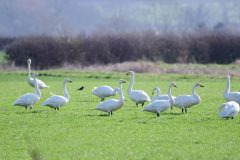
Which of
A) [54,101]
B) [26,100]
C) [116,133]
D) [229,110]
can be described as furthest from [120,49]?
[116,133]

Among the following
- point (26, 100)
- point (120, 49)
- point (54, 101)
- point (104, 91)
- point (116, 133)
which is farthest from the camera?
point (120, 49)

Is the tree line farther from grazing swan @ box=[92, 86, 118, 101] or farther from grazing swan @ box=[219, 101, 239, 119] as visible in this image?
grazing swan @ box=[219, 101, 239, 119]

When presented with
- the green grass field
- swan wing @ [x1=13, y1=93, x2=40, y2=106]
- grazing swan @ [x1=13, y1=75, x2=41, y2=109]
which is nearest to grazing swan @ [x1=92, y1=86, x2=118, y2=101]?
the green grass field

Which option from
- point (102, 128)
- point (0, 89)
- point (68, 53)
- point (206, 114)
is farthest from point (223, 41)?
point (102, 128)

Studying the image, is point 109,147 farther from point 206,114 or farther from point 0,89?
point 0,89

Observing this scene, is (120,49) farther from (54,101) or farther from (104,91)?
(54,101)

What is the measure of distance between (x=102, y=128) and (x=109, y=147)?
277 cm

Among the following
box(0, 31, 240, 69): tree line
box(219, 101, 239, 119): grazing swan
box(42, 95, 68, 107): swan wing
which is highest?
box(0, 31, 240, 69): tree line

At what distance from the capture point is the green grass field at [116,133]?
1363 cm

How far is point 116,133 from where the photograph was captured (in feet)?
53.5

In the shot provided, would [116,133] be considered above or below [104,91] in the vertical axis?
below

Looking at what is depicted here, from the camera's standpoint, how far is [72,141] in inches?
597

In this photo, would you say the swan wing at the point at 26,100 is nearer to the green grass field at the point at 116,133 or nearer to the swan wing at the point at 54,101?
the green grass field at the point at 116,133

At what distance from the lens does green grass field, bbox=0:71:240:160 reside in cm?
1363
